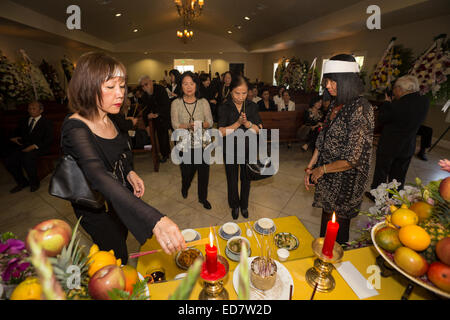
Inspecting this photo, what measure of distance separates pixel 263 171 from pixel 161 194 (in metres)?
2.01

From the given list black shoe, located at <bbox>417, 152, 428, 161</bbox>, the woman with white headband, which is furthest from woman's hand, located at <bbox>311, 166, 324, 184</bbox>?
black shoe, located at <bbox>417, 152, 428, 161</bbox>

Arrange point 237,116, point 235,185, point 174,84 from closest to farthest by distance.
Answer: point 237,116 → point 235,185 → point 174,84

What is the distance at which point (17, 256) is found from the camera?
0.68 meters

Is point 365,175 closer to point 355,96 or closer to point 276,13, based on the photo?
point 355,96

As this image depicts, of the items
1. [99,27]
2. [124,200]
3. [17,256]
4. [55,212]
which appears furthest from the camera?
[99,27]

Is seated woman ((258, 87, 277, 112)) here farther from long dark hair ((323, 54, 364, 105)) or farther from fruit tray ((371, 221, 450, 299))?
fruit tray ((371, 221, 450, 299))

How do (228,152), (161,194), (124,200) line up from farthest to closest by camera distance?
(161,194) < (228,152) < (124,200)

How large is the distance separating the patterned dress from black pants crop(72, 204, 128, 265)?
5.62 ft

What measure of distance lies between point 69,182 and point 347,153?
6.17ft

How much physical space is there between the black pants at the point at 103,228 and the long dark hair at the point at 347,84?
76.0 inches

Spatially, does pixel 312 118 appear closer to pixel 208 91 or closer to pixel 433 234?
pixel 208 91

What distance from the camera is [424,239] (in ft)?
2.55

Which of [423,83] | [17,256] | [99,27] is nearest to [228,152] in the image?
[17,256]

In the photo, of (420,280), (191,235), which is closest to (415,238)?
(420,280)
